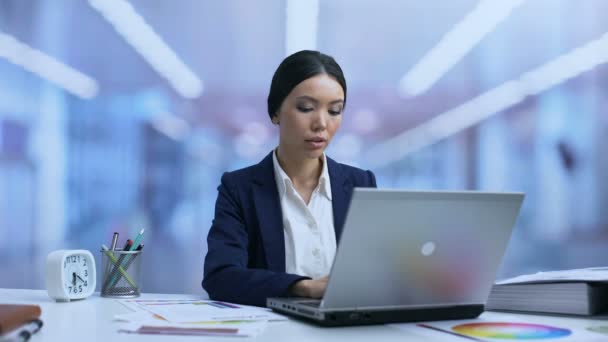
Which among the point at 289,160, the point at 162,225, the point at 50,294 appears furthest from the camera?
the point at 162,225

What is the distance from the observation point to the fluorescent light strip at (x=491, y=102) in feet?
10.4

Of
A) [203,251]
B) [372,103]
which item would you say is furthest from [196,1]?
[203,251]

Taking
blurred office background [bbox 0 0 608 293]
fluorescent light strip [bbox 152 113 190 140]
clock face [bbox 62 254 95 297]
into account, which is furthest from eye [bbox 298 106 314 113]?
fluorescent light strip [bbox 152 113 190 140]

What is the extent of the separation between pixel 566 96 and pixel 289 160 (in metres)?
1.93

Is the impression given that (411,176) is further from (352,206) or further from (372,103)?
(352,206)

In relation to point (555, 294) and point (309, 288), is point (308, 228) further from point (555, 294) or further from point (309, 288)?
point (555, 294)

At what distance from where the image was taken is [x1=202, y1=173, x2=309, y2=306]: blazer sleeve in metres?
1.32

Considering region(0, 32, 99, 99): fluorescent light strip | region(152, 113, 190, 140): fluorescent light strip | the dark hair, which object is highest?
region(0, 32, 99, 99): fluorescent light strip

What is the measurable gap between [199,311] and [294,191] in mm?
696

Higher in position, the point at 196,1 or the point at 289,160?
the point at 196,1

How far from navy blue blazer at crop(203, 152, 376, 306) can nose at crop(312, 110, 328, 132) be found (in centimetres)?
22

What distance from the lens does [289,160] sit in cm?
187

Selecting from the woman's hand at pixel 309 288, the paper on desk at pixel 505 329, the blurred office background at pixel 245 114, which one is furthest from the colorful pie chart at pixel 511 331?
the blurred office background at pixel 245 114

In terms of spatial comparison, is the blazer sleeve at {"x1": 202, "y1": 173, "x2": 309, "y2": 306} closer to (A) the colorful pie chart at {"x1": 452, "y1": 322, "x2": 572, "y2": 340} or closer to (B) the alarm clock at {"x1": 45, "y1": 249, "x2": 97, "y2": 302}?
(B) the alarm clock at {"x1": 45, "y1": 249, "x2": 97, "y2": 302}
